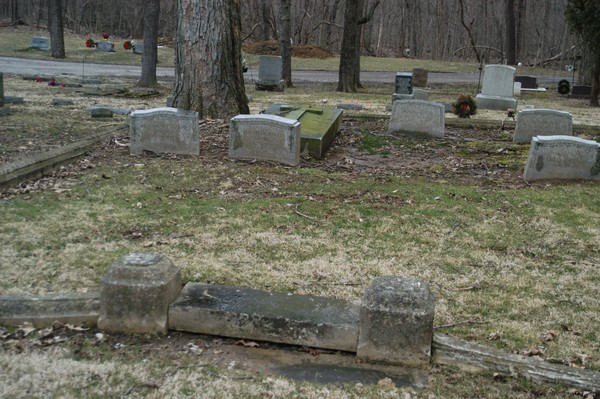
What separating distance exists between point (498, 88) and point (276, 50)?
25945mm

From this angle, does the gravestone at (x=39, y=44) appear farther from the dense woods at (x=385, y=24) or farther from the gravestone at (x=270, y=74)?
the gravestone at (x=270, y=74)

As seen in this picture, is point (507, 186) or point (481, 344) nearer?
point (481, 344)

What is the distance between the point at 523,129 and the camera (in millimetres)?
11766

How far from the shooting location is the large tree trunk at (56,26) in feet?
94.5

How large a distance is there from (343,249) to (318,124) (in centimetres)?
490

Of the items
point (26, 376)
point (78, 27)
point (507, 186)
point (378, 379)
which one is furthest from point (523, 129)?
point (78, 27)

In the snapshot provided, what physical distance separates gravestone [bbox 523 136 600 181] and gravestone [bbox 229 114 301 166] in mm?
3367

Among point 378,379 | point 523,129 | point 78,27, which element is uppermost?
point 78,27

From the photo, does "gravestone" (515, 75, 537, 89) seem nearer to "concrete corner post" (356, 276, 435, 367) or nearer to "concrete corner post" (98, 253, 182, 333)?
"concrete corner post" (356, 276, 435, 367)

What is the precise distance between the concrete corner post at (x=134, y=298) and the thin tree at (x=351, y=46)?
18.2 m

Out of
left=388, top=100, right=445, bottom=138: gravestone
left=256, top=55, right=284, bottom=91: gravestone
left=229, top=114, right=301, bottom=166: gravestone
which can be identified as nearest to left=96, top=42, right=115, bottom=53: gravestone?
left=256, top=55, right=284, bottom=91: gravestone

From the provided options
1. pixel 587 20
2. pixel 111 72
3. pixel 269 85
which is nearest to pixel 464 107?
pixel 587 20

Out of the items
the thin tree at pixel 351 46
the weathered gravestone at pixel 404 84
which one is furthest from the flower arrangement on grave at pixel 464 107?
the thin tree at pixel 351 46

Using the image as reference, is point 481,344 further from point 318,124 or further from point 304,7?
point 304,7
